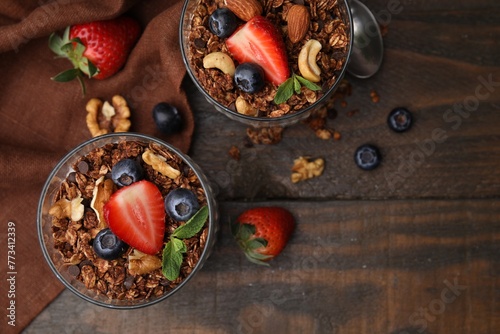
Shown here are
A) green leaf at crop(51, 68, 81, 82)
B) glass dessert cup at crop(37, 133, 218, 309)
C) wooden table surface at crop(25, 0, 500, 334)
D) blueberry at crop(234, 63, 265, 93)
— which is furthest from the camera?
wooden table surface at crop(25, 0, 500, 334)

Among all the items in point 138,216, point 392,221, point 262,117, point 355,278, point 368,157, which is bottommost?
point 355,278

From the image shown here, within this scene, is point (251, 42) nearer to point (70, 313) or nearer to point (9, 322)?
point (70, 313)

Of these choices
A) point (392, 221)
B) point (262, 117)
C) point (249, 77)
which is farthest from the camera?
point (392, 221)

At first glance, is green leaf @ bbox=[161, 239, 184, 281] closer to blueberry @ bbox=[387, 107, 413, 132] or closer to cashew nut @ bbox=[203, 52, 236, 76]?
cashew nut @ bbox=[203, 52, 236, 76]

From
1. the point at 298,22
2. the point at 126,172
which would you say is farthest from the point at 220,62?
the point at 126,172

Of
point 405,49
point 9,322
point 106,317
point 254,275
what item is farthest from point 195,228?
point 405,49

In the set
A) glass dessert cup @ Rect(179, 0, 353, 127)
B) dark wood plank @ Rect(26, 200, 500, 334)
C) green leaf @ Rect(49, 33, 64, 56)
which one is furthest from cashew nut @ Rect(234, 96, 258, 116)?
green leaf @ Rect(49, 33, 64, 56)

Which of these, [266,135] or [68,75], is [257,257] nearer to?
[266,135]
